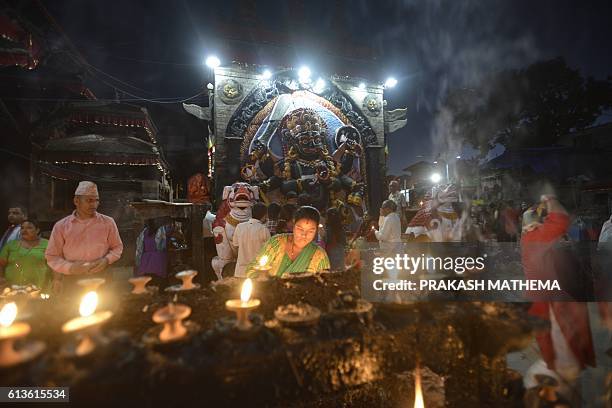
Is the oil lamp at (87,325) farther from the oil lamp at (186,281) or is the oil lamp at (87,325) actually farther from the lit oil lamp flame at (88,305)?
the oil lamp at (186,281)

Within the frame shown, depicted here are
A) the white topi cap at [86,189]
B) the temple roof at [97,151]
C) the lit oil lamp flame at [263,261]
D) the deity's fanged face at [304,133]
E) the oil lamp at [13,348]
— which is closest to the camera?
the oil lamp at [13,348]

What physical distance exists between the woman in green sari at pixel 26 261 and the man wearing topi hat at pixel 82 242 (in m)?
1.26

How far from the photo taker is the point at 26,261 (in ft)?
13.3

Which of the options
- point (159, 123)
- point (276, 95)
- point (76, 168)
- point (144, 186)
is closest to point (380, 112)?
point (276, 95)

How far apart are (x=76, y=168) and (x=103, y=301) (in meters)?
9.92

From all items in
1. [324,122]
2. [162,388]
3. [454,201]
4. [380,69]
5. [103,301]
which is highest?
[380,69]

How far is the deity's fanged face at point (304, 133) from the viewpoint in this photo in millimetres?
10750

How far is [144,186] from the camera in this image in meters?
9.99

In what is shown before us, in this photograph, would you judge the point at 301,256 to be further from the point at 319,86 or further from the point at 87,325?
the point at 319,86

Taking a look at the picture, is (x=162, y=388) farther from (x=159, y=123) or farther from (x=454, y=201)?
(x=159, y=123)

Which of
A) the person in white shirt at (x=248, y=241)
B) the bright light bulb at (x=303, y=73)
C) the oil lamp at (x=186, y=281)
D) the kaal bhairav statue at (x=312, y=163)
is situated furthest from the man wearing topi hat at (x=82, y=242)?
the bright light bulb at (x=303, y=73)

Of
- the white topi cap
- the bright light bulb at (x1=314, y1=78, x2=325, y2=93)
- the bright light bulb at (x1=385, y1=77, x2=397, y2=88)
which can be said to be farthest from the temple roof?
the bright light bulb at (x1=385, y1=77, x2=397, y2=88)

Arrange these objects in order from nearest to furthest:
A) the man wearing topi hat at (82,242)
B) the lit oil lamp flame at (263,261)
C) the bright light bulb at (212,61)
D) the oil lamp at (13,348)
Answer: the oil lamp at (13,348), the lit oil lamp flame at (263,261), the man wearing topi hat at (82,242), the bright light bulb at (212,61)

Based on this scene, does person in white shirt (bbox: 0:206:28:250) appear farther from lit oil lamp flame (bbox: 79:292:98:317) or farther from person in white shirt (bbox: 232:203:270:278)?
lit oil lamp flame (bbox: 79:292:98:317)
